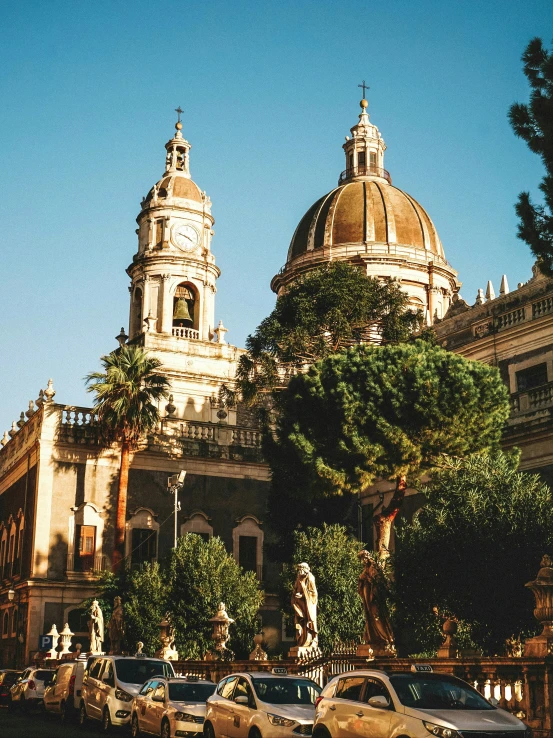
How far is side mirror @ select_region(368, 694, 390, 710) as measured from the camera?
13219mm

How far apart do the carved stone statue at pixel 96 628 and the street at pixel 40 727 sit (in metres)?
8.71

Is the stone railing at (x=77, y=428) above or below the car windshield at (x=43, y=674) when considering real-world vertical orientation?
above

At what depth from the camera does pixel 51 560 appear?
4275 cm

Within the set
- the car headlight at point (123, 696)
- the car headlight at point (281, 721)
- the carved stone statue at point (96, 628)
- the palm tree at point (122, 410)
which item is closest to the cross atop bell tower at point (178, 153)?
the palm tree at point (122, 410)

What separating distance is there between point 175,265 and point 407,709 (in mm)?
43096

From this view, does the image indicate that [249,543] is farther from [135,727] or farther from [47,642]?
[135,727]

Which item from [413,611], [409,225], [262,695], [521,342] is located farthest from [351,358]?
[409,225]

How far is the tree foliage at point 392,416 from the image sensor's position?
33094mm

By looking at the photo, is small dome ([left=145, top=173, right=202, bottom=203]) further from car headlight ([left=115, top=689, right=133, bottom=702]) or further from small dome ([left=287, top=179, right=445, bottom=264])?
car headlight ([left=115, top=689, right=133, bottom=702])

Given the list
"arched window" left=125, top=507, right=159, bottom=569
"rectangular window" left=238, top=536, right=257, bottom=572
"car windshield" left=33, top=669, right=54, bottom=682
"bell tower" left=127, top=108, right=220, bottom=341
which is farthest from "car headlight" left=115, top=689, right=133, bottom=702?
"bell tower" left=127, top=108, right=220, bottom=341

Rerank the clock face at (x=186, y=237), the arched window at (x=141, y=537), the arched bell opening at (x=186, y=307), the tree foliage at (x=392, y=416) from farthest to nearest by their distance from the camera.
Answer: the clock face at (x=186, y=237) → the arched bell opening at (x=186, y=307) → the arched window at (x=141, y=537) → the tree foliage at (x=392, y=416)

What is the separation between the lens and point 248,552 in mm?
46688

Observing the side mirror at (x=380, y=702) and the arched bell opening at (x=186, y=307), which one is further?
the arched bell opening at (x=186, y=307)

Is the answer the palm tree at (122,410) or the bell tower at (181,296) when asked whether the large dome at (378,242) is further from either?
the palm tree at (122,410)
